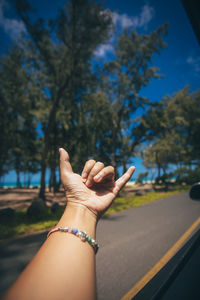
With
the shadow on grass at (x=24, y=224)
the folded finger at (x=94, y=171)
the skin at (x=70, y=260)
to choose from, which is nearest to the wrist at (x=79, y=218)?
the skin at (x=70, y=260)

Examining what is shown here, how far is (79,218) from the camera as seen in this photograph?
3.50 ft

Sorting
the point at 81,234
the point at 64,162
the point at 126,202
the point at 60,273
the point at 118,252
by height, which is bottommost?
the point at 126,202

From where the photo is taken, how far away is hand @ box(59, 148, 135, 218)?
1249 millimetres

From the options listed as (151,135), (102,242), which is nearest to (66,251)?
(102,242)

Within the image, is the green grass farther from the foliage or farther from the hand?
the hand

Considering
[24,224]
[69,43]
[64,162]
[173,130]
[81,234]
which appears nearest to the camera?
[81,234]

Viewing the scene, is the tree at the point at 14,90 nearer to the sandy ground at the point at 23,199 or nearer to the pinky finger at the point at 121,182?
the sandy ground at the point at 23,199

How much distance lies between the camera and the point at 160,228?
5570 millimetres

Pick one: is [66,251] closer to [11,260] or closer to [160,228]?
[11,260]

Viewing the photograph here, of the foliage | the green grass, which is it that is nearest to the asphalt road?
the green grass

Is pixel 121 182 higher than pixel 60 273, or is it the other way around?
pixel 121 182

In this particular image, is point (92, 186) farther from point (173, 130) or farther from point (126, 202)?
point (173, 130)

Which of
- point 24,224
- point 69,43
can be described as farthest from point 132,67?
point 24,224

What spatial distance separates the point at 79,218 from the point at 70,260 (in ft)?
0.96
